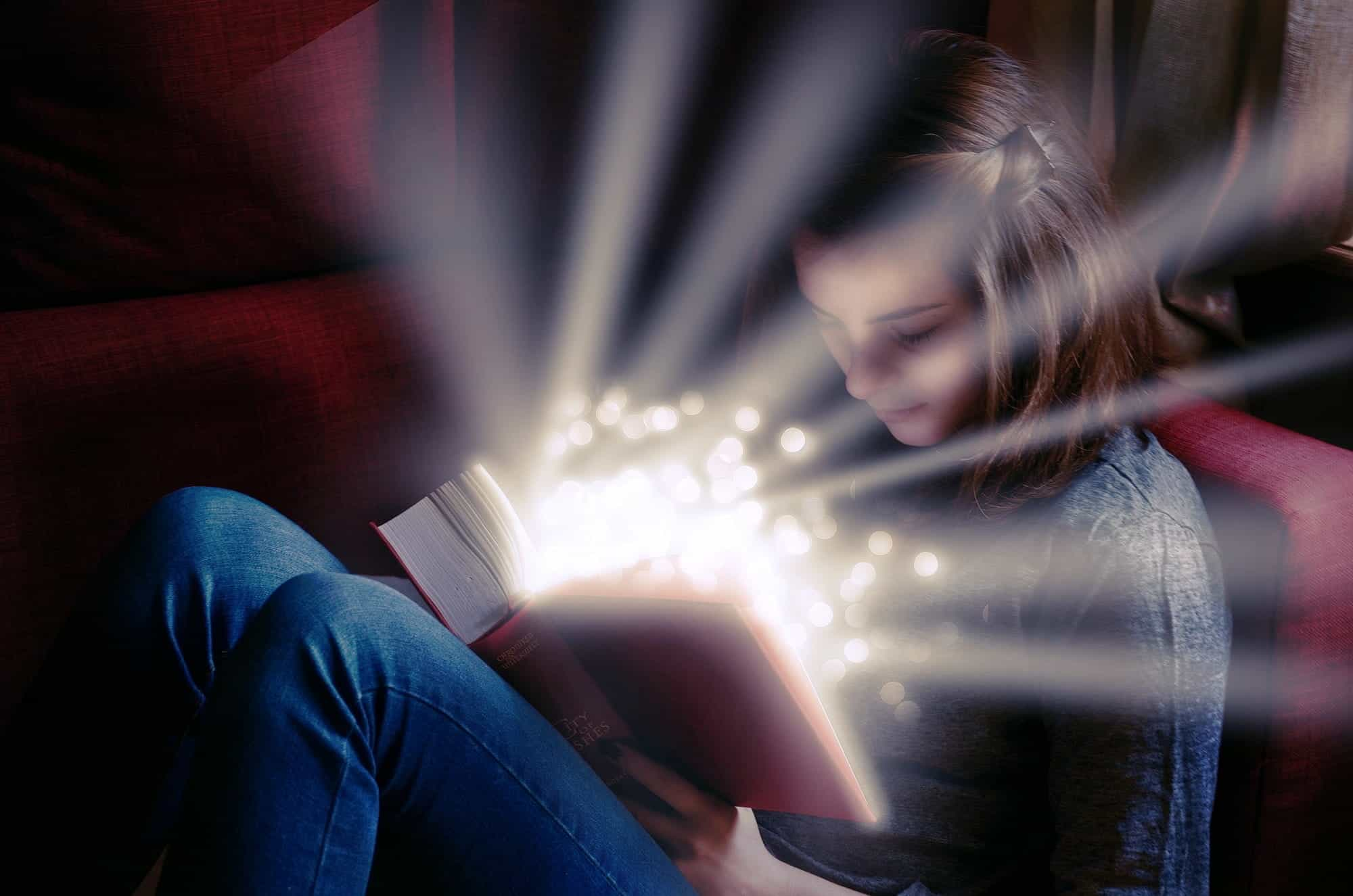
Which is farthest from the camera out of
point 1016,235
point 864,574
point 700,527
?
point 700,527

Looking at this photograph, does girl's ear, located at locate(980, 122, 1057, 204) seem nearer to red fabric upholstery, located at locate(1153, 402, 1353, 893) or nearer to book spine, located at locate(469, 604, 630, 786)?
red fabric upholstery, located at locate(1153, 402, 1353, 893)

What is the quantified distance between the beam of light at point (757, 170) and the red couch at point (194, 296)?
12.7 inches

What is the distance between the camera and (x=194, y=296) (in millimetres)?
1101

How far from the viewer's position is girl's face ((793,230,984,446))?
74 cm

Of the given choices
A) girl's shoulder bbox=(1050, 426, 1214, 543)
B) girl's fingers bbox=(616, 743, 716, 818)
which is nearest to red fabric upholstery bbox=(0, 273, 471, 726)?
girl's fingers bbox=(616, 743, 716, 818)

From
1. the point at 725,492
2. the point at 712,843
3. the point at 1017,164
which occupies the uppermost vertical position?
the point at 1017,164

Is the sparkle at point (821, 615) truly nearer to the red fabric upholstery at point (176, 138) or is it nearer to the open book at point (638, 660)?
the open book at point (638, 660)

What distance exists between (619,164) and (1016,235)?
2.12ft

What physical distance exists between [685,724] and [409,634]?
22 cm

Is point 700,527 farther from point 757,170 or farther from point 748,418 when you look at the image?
point 757,170

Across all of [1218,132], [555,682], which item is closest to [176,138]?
[555,682]

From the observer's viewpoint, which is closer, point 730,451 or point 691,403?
point 730,451

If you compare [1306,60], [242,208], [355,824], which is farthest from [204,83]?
[1306,60]

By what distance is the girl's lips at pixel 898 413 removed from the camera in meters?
0.81
